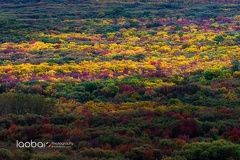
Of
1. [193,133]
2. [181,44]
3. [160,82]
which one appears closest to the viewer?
[193,133]

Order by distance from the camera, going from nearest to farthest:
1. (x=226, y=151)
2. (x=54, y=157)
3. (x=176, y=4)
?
(x=54, y=157) → (x=226, y=151) → (x=176, y=4)

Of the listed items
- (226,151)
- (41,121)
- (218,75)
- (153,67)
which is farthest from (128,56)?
(226,151)

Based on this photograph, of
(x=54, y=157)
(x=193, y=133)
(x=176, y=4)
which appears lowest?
(x=176, y=4)

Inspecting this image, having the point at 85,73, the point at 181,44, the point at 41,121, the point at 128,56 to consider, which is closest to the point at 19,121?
the point at 41,121

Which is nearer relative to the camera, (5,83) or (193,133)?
(193,133)

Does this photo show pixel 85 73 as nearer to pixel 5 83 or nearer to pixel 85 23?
pixel 5 83

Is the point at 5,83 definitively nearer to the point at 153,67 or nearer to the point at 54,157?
the point at 153,67

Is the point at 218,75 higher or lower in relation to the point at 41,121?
lower
